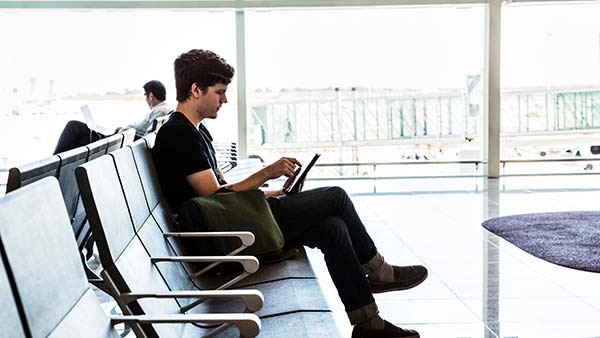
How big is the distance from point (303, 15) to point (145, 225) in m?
7.49

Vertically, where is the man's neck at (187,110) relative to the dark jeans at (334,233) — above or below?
above

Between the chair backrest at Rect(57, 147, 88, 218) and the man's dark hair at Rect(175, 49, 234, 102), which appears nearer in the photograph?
the chair backrest at Rect(57, 147, 88, 218)

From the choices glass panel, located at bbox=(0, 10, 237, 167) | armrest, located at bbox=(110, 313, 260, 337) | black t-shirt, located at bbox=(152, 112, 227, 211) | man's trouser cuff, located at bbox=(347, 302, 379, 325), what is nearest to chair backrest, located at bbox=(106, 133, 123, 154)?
black t-shirt, located at bbox=(152, 112, 227, 211)

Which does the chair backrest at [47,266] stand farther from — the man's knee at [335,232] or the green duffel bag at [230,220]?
the man's knee at [335,232]

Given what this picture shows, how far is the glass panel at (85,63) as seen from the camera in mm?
9406

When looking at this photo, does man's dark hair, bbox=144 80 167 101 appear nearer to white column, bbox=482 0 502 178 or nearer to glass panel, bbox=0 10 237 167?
glass panel, bbox=0 10 237 167

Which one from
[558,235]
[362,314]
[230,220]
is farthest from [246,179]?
[558,235]

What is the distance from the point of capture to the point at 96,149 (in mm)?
2928

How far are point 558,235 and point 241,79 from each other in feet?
15.5

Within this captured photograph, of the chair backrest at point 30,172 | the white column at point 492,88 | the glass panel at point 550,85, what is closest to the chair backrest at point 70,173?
the chair backrest at point 30,172

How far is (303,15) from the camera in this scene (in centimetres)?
960

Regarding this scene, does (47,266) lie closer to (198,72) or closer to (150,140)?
(150,140)

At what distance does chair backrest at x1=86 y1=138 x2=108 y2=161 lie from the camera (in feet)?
9.32

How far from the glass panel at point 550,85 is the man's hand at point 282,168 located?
6787 millimetres
